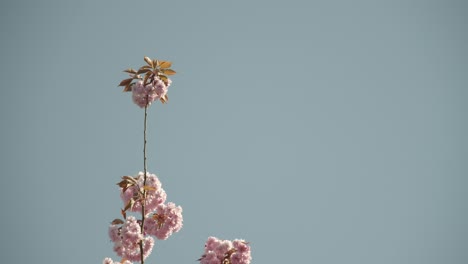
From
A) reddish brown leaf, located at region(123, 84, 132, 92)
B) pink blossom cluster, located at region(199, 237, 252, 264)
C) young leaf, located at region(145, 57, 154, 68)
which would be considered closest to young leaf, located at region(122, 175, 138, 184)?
reddish brown leaf, located at region(123, 84, 132, 92)

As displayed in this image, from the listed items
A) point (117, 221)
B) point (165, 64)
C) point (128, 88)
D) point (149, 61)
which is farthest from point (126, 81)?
point (117, 221)

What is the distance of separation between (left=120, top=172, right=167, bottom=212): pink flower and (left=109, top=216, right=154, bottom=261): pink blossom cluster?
31 cm

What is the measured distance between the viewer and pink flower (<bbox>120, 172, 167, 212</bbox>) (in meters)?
7.24

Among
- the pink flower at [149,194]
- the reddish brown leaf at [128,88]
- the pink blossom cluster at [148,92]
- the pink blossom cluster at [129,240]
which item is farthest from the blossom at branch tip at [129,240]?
the reddish brown leaf at [128,88]

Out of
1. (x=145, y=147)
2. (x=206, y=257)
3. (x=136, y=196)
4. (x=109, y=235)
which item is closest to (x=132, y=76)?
(x=145, y=147)

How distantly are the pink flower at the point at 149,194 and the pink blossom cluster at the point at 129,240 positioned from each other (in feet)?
1.02

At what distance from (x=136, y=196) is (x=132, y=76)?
1916 mm

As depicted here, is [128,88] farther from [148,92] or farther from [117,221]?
[117,221]

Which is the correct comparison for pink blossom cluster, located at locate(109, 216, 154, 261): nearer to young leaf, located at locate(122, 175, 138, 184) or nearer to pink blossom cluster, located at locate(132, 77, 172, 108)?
young leaf, located at locate(122, 175, 138, 184)

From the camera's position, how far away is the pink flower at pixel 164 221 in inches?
293

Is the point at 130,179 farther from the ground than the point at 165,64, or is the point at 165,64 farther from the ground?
the point at 165,64

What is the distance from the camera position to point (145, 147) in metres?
6.95

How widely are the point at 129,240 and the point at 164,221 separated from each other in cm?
81

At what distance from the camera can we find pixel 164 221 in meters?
7.54
